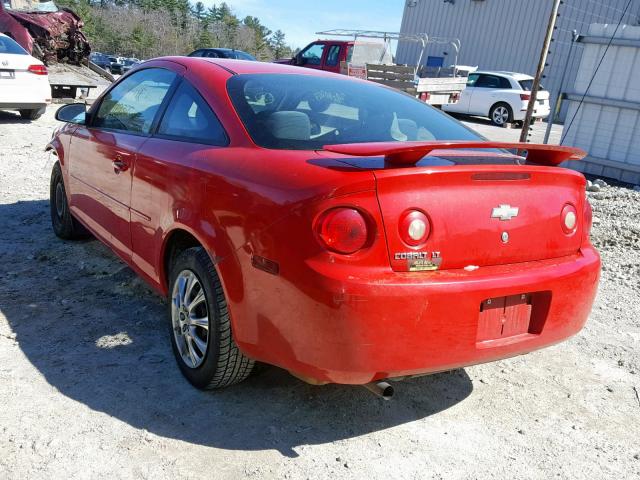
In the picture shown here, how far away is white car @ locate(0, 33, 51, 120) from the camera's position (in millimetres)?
10562

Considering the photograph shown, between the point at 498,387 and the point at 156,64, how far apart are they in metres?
2.74

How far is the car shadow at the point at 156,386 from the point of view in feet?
8.82

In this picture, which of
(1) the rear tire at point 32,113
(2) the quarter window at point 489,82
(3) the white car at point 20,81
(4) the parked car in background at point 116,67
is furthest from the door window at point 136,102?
(4) the parked car in background at point 116,67

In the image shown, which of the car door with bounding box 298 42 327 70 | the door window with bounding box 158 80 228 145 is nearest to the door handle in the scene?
the door window with bounding box 158 80 228 145

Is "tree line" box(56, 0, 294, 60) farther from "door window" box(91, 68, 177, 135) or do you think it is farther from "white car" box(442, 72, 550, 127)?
"door window" box(91, 68, 177, 135)

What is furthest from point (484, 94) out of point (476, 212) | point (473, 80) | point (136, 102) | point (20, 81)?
point (476, 212)

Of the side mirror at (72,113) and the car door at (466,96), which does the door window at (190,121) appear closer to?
the side mirror at (72,113)

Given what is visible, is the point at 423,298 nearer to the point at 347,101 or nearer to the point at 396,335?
the point at 396,335

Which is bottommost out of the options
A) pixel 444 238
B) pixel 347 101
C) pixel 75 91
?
pixel 75 91

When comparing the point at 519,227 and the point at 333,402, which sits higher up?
the point at 519,227

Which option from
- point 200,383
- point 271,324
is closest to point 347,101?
point 271,324

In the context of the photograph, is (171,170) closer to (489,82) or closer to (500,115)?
(500,115)

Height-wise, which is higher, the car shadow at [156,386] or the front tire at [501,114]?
the front tire at [501,114]

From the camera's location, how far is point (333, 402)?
2.93 metres
